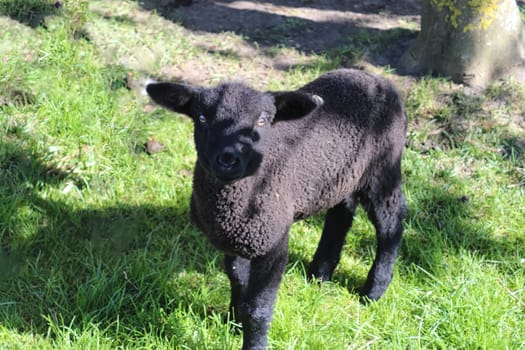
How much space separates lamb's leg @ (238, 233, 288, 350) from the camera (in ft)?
11.1

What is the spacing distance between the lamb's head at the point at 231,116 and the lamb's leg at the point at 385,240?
1.17 metres

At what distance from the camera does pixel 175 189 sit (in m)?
4.91

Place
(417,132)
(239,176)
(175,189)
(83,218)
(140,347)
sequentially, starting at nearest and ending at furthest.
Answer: (239,176)
(140,347)
(83,218)
(175,189)
(417,132)

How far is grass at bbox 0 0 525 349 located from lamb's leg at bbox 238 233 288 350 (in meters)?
0.22

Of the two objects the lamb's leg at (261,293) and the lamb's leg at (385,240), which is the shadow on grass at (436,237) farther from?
the lamb's leg at (261,293)

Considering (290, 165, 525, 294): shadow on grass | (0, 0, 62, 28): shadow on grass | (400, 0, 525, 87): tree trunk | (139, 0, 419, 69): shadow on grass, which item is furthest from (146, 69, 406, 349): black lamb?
(0, 0, 62, 28): shadow on grass

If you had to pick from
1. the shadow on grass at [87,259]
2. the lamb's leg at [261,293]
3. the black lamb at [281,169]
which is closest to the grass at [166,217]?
the shadow on grass at [87,259]

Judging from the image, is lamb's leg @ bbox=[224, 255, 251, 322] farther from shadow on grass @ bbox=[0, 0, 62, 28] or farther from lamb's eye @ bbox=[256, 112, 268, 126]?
shadow on grass @ bbox=[0, 0, 62, 28]

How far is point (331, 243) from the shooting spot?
428cm

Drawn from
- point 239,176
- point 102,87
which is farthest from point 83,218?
point 239,176

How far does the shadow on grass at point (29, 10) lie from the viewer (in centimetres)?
607

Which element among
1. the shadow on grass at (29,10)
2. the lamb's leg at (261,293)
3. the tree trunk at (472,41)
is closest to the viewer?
the lamb's leg at (261,293)

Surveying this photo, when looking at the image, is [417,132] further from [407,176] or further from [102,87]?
[102,87]

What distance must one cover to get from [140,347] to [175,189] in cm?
164
